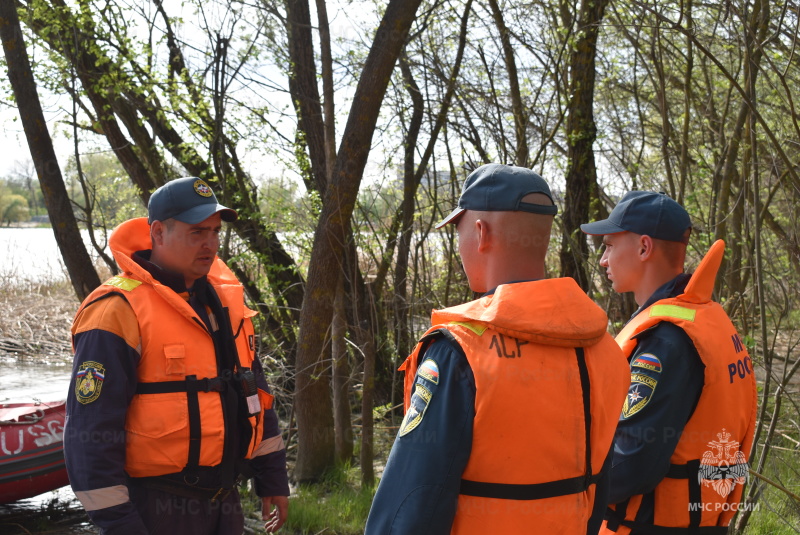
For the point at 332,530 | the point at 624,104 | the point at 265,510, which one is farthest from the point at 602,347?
the point at 624,104

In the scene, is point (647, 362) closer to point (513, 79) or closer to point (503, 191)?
point (503, 191)

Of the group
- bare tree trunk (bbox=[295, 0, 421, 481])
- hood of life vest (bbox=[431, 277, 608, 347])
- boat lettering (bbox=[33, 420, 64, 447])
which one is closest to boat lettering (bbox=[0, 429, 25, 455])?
boat lettering (bbox=[33, 420, 64, 447])

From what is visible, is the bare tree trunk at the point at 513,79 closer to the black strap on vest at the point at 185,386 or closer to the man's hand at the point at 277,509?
the man's hand at the point at 277,509

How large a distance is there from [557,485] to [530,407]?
0.72ft

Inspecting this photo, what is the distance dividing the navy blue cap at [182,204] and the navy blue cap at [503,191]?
137 cm

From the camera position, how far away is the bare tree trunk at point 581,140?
21.3 feet

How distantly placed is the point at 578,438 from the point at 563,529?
22cm

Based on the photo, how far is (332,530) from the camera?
516 centimetres

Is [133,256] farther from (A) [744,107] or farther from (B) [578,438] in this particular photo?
(A) [744,107]

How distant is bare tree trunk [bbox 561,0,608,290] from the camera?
21.3 ft

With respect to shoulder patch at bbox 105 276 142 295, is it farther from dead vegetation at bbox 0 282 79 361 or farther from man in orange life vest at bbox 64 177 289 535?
dead vegetation at bbox 0 282 79 361

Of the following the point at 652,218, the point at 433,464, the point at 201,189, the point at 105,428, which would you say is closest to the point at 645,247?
the point at 652,218

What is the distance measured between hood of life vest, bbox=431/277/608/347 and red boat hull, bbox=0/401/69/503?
17.3 feet

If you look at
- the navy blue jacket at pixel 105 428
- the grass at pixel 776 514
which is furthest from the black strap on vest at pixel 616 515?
the grass at pixel 776 514
